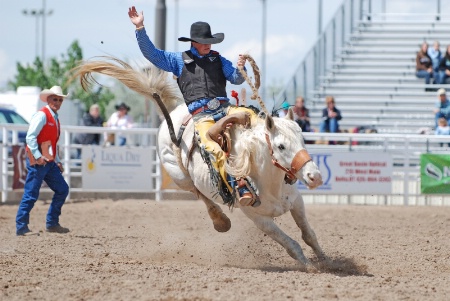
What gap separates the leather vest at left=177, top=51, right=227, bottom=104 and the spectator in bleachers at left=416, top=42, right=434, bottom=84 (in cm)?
1220

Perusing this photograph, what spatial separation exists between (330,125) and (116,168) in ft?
14.6

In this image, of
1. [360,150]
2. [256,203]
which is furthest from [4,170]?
[256,203]

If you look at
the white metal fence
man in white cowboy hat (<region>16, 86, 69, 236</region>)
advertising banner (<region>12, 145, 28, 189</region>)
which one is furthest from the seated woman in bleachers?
man in white cowboy hat (<region>16, 86, 69, 236</region>)

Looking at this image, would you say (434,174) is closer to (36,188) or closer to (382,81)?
(36,188)

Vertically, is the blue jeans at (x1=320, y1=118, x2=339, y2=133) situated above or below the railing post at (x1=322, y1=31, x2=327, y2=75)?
below

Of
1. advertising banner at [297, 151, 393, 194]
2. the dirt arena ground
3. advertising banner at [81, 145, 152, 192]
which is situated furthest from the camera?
advertising banner at [81, 145, 152, 192]

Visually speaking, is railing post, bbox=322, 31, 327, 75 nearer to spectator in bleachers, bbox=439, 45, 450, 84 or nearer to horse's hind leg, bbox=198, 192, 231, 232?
spectator in bleachers, bbox=439, 45, 450, 84

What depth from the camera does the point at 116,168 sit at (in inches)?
556

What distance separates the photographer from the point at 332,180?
14008 mm

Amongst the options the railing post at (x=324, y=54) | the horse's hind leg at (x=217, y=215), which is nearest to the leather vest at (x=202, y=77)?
the horse's hind leg at (x=217, y=215)

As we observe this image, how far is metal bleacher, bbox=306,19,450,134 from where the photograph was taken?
19234 mm

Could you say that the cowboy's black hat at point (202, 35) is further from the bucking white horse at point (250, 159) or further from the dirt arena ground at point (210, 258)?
the dirt arena ground at point (210, 258)

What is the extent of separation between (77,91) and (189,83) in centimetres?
3118

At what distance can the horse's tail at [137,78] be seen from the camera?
812cm
